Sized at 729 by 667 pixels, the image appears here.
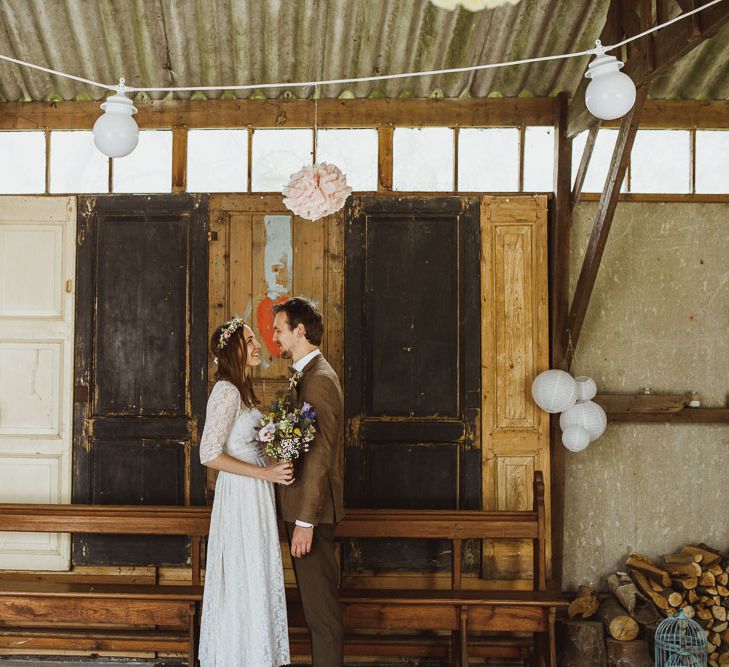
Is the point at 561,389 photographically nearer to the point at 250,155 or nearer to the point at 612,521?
the point at 612,521

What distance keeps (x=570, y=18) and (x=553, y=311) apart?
6.00 feet

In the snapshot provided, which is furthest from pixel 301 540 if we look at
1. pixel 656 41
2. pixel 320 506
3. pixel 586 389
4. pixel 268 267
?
pixel 656 41

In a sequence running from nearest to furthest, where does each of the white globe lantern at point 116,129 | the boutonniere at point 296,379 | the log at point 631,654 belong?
the white globe lantern at point 116,129 → the boutonniere at point 296,379 → the log at point 631,654

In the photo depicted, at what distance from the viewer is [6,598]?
13.9 feet

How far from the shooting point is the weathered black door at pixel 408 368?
4.66 metres

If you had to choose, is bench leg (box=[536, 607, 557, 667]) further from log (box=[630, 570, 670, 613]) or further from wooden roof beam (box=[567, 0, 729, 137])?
wooden roof beam (box=[567, 0, 729, 137])

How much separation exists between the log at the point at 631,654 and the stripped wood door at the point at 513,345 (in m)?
0.75

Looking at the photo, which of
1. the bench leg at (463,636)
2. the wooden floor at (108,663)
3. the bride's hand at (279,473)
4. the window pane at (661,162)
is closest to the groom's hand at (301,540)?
the bride's hand at (279,473)

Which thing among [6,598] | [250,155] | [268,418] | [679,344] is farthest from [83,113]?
[679,344]

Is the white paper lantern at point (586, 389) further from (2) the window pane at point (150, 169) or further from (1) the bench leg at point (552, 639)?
(2) the window pane at point (150, 169)

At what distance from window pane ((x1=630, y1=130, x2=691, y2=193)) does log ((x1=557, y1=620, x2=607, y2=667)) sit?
2933mm

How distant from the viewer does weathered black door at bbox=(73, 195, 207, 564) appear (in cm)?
469

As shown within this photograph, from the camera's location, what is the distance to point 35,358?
476 cm

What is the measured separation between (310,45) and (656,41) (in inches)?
82.8
